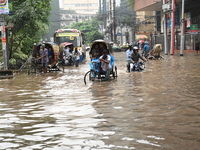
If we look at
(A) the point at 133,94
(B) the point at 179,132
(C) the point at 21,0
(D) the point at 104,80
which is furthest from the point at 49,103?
(C) the point at 21,0

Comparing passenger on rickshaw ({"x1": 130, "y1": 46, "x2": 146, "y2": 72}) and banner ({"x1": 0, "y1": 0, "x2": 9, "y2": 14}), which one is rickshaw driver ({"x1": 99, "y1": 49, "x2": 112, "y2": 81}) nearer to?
passenger on rickshaw ({"x1": 130, "y1": 46, "x2": 146, "y2": 72})

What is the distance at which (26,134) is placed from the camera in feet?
21.0

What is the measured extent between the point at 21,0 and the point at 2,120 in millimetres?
18341

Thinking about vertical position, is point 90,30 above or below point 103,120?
above

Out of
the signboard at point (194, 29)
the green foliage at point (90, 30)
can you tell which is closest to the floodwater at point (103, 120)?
the signboard at point (194, 29)

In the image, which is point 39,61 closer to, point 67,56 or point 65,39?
point 67,56

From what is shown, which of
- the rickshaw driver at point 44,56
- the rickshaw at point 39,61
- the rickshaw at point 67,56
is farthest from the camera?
the rickshaw at point 67,56

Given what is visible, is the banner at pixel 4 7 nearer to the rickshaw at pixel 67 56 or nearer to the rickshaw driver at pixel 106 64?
the rickshaw driver at pixel 106 64

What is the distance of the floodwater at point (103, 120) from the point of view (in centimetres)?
567

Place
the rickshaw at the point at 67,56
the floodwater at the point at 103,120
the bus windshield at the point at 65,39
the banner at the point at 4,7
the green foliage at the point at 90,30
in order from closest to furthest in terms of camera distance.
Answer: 1. the floodwater at the point at 103,120
2. the banner at the point at 4,7
3. the rickshaw at the point at 67,56
4. the bus windshield at the point at 65,39
5. the green foliage at the point at 90,30

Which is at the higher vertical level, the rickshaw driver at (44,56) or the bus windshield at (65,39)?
the bus windshield at (65,39)

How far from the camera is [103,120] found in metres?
7.36

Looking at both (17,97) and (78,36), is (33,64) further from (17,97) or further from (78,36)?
(78,36)

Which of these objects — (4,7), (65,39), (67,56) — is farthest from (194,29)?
(4,7)
